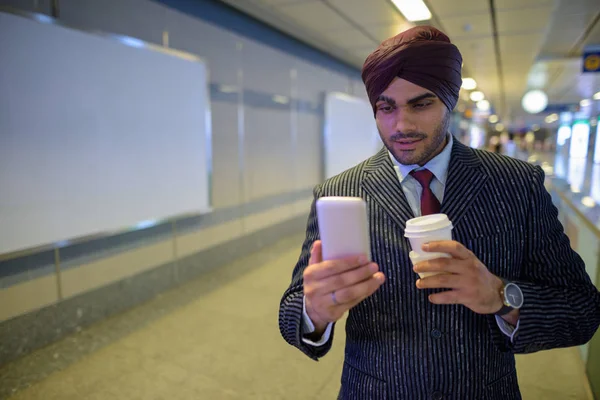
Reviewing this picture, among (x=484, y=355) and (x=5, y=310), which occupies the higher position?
(x=484, y=355)

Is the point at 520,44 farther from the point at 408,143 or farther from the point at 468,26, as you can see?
the point at 408,143

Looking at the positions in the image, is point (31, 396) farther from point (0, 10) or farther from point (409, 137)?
point (409, 137)

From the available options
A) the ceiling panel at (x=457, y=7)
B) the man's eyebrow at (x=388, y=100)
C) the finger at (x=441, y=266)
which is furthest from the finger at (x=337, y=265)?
the ceiling panel at (x=457, y=7)

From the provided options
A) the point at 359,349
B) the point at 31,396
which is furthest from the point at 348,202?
the point at 31,396

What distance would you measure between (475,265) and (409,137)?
13.9 inches

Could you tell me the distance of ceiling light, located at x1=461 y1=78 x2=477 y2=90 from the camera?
36.7 ft

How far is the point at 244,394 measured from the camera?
9.04ft

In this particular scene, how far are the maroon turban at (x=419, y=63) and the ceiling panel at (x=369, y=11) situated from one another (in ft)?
13.5

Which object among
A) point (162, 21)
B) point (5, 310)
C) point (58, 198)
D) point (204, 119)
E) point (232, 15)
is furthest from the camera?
point (232, 15)

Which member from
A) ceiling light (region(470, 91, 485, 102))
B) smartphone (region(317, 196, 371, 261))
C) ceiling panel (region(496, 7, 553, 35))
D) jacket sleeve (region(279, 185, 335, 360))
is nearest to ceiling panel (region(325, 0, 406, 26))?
ceiling panel (region(496, 7, 553, 35))

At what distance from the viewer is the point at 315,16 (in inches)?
211

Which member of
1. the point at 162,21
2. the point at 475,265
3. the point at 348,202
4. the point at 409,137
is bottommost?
the point at 475,265

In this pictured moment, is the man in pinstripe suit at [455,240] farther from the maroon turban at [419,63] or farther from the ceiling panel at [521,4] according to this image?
the ceiling panel at [521,4]

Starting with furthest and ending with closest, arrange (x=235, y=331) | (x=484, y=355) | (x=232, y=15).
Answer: (x=232, y=15) → (x=235, y=331) → (x=484, y=355)
